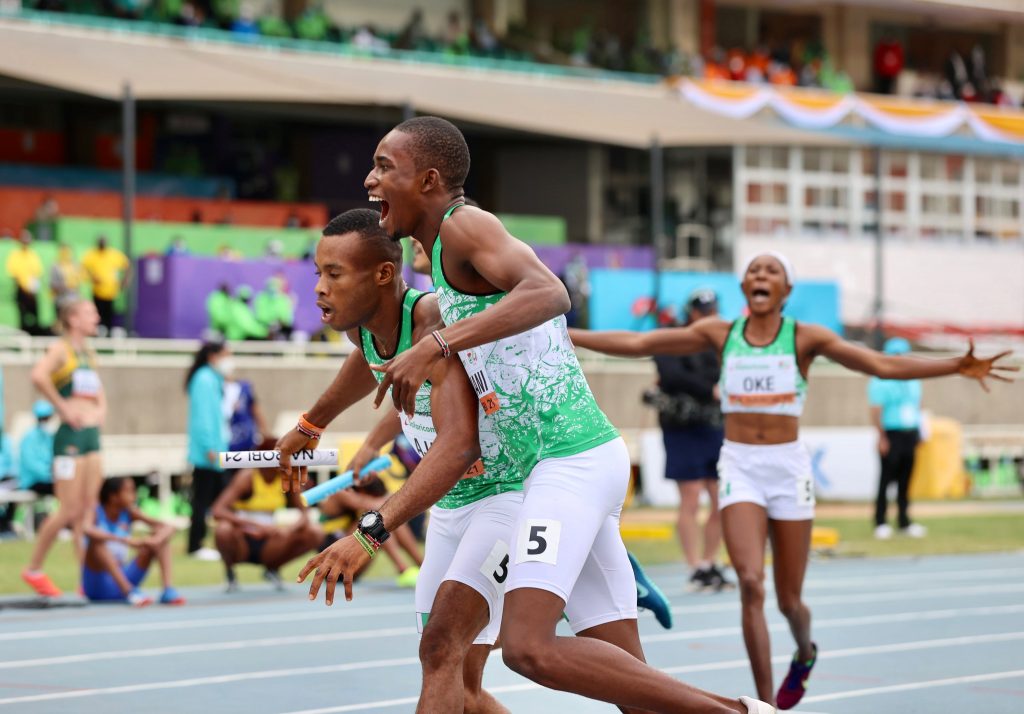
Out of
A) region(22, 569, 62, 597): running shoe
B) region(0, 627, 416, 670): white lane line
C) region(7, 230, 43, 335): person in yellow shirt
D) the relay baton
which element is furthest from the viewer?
region(7, 230, 43, 335): person in yellow shirt

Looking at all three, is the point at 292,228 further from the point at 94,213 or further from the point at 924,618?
the point at 924,618

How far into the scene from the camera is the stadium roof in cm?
2528

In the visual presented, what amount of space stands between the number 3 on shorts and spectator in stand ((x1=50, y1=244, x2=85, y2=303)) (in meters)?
19.1

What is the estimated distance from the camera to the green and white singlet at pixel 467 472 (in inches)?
225

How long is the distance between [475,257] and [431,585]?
1235 millimetres

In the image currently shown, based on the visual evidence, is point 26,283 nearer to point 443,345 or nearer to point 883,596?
point 883,596

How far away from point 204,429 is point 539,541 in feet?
37.3

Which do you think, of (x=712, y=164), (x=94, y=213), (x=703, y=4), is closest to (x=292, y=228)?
(x=94, y=213)

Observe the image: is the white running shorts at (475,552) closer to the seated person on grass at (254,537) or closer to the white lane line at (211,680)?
the white lane line at (211,680)

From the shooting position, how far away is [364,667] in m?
9.74

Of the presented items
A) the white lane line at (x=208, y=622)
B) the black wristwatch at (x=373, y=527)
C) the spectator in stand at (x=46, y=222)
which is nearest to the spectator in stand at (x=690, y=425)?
the white lane line at (x=208, y=622)

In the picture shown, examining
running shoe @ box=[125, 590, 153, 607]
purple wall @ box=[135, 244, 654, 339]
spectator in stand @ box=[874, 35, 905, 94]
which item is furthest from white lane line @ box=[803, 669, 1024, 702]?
spectator in stand @ box=[874, 35, 905, 94]

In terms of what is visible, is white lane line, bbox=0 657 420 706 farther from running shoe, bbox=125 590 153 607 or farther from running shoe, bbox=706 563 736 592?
running shoe, bbox=706 563 736 592

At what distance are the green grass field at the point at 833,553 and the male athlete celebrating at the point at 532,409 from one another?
8.96 meters
